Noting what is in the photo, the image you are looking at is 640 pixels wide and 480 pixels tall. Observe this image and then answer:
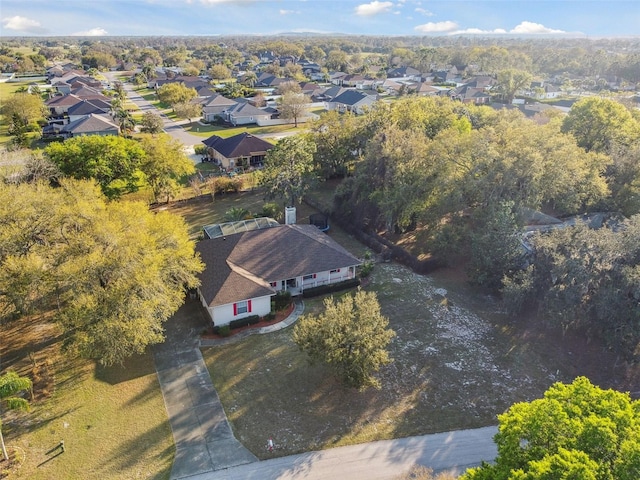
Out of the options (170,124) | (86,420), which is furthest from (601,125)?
(170,124)

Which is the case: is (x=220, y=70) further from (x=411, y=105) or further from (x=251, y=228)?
(x=251, y=228)

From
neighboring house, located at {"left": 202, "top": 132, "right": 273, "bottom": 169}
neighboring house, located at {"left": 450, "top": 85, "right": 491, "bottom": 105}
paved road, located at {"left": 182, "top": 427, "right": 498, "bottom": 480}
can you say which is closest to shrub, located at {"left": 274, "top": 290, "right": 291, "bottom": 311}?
paved road, located at {"left": 182, "top": 427, "right": 498, "bottom": 480}

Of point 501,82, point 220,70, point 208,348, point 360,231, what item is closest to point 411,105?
point 360,231

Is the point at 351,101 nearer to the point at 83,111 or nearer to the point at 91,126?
the point at 91,126

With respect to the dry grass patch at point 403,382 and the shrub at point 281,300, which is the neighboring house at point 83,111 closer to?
the shrub at point 281,300

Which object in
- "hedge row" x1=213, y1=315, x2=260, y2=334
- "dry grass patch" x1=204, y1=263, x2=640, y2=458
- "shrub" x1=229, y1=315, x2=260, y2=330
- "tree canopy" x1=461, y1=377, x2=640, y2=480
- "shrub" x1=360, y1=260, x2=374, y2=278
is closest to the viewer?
"tree canopy" x1=461, y1=377, x2=640, y2=480

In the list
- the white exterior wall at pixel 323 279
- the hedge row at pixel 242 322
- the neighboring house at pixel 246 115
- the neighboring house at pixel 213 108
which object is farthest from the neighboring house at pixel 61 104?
the hedge row at pixel 242 322

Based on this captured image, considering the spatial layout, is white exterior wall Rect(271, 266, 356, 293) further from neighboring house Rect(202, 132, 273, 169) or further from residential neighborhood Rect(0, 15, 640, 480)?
neighboring house Rect(202, 132, 273, 169)
